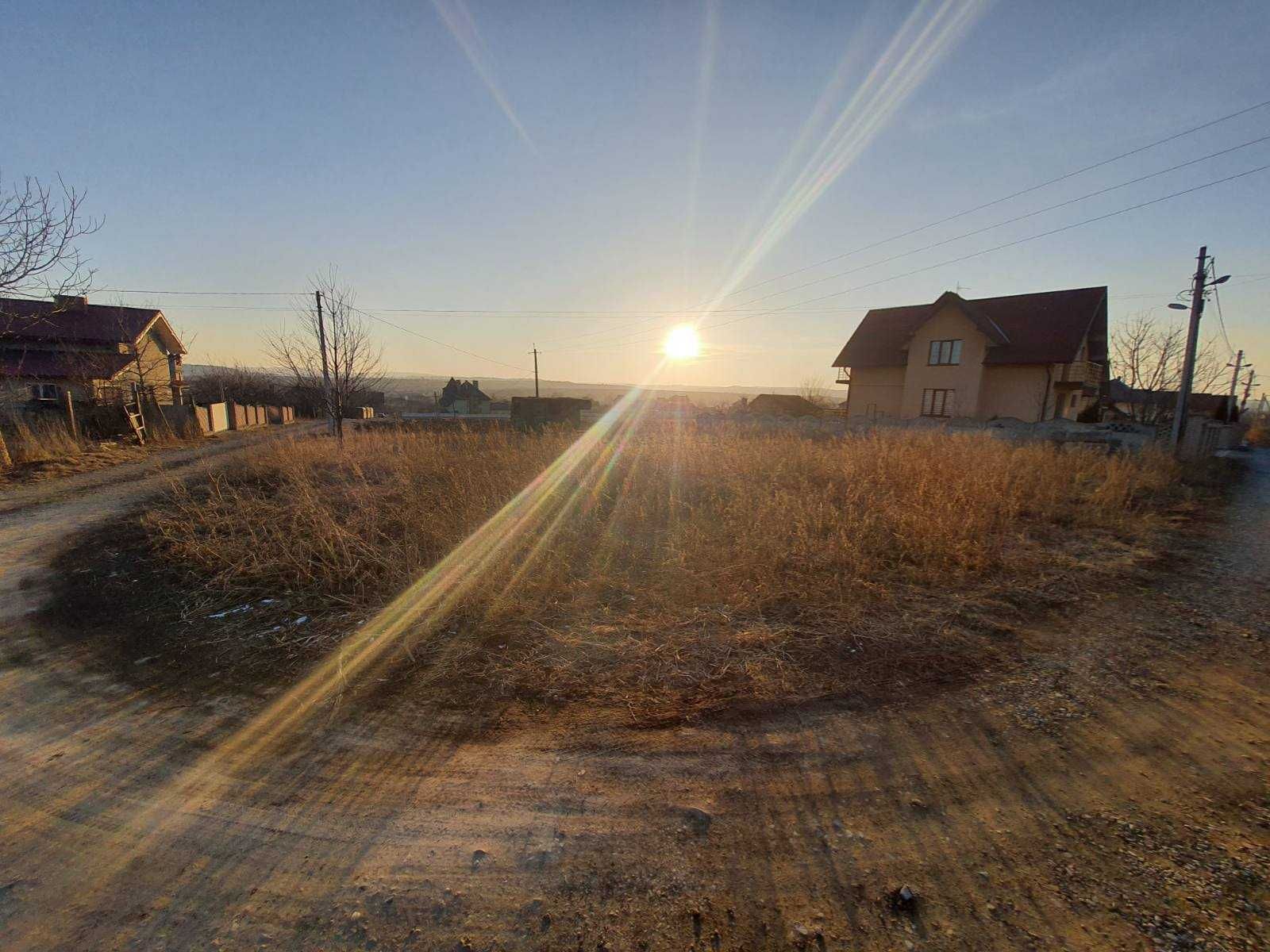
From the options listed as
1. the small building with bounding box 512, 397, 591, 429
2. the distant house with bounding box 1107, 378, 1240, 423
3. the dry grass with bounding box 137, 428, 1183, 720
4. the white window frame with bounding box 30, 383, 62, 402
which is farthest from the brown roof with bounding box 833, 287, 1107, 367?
the white window frame with bounding box 30, 383, 62, 402

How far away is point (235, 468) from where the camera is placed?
9445mm

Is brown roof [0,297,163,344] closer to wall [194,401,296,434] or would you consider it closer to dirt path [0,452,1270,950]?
wall [194,401,296,434]

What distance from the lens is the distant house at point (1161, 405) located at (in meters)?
23.7

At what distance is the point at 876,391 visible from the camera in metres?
30.0

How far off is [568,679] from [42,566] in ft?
19.9

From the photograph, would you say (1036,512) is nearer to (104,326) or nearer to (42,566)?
(42,566)

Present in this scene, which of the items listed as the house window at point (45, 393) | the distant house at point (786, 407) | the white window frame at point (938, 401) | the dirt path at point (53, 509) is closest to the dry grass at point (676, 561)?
the dirt path at point (53, 509)

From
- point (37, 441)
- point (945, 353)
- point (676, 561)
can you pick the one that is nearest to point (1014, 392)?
point (945, 353)

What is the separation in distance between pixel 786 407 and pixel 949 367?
9879mm

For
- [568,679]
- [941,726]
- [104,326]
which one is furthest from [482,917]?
[104,326]

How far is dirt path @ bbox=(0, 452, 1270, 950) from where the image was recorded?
1.61 meters

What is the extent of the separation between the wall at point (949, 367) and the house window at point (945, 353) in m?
0.17

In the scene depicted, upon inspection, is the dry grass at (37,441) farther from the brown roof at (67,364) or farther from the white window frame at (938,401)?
the white window frame at (938,401)

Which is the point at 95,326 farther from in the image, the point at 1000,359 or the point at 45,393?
the point at 1000,359
